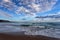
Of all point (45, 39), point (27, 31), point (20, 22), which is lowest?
point (45, 39)

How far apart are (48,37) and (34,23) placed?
0.94 feet

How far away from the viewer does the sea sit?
1939 mm

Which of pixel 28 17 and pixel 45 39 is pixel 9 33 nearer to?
pixel 28 17

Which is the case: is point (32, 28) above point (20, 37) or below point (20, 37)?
above

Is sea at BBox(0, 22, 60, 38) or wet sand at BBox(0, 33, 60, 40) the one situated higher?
sea at BBox(0, 22, 60, 38)

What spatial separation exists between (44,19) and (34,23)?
158 millimetres

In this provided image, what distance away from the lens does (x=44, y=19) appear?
6.47ft

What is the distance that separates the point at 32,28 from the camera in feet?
6.56

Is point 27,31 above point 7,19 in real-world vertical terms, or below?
below

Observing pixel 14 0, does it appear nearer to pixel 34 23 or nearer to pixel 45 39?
pixel 34 23

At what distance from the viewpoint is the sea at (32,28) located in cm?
194

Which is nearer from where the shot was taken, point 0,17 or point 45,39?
point 45,39

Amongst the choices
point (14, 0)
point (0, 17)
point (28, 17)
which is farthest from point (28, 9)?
point (0, 17)

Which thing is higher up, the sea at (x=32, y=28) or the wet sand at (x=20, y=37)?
the sea at (x=32, y=28)
